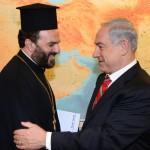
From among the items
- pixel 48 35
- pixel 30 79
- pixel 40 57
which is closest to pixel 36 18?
pixel 48 35

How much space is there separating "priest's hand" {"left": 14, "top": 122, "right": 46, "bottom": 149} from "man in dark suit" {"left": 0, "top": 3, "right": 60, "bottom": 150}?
0.06m

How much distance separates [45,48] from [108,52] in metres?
A: 0.38

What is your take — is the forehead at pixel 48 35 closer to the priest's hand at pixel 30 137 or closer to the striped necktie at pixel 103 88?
the striped necktie at pixel 103 88

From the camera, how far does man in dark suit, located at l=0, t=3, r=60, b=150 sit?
1.59 metres

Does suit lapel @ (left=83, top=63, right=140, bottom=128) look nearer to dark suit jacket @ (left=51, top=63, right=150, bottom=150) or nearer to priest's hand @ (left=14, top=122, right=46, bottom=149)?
dark suit jacket @ (left=51, top=63, right=150, bottom=150)

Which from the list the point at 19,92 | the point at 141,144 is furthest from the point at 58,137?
the point at 141,144

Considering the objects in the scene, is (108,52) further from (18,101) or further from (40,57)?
(18,101)

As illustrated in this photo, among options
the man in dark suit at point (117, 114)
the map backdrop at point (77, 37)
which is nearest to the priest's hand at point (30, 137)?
the man in dark suit at point (117, 114)

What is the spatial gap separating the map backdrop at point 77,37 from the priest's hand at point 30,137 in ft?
2.83

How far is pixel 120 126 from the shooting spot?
147cm

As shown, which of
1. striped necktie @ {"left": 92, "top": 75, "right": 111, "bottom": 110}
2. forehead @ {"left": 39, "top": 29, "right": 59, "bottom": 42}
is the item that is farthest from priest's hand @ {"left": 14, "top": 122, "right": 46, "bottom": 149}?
forehead @ {"left": 39, "top": 29, "right": 59, "bottom": 42}

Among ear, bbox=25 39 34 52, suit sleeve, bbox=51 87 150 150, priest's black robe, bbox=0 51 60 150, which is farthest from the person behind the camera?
ear, bbox=25 39 34 52

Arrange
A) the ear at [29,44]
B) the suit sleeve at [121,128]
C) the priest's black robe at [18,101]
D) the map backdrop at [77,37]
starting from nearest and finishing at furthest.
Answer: the suit sleeve at [121,128]
the priest's black robe at [18,101]
the ear at [29,44]
the map backdrop at [77,37]

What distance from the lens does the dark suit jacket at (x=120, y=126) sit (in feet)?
4.85
